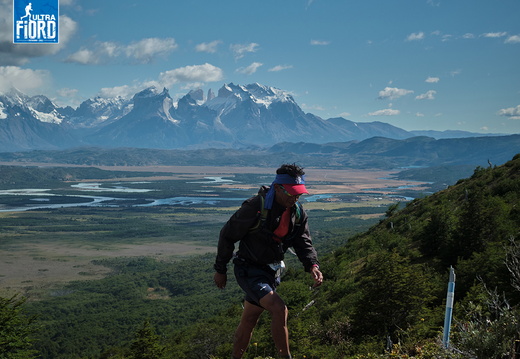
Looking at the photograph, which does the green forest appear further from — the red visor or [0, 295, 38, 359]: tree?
the red visor

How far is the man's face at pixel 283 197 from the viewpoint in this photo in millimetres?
6379

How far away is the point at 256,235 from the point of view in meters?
6.49

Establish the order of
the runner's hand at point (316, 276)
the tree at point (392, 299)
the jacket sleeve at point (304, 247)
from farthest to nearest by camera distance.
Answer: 1. the tree at point (392, 299)
2. the jacket sleeve at point (304, 247)
3. the runner's hand at point (316, 276)

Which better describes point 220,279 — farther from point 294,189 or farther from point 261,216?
point 294,189

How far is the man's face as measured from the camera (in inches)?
251

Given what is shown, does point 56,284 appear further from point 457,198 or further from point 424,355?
point 424,355

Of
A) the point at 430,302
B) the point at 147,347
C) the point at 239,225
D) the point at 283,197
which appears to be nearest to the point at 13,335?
the point at 147,347

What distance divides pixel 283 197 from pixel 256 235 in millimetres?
703

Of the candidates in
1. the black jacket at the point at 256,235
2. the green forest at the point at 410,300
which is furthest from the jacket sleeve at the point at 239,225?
the green forest at the point at 410,300

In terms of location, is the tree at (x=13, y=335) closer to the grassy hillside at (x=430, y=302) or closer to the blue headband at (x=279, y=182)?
the grassy hillside at (x=430, y=302)

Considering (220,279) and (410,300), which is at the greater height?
(220,279)

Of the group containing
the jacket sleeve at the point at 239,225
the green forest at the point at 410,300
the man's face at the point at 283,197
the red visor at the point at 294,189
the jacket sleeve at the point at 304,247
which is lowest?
the green forest at the point at 410,300

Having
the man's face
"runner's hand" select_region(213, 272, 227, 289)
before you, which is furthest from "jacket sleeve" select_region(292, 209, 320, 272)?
"runner's hand" select_region(213, 272, 227, 289)

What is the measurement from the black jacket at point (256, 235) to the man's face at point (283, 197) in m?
0.07
